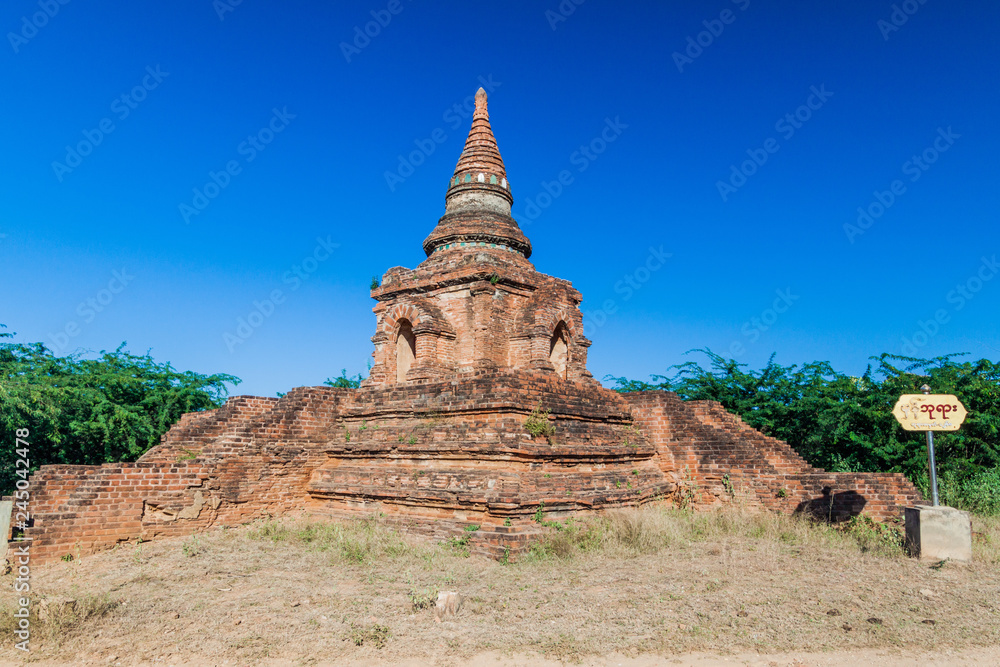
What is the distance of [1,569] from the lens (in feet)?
27.7

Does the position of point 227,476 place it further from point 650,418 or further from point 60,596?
point 650,418

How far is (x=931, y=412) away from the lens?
8.66m

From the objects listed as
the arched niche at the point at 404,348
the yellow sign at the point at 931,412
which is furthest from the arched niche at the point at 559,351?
the yellow sign at the point at 931,412

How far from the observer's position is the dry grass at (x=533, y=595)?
5668 millimetres

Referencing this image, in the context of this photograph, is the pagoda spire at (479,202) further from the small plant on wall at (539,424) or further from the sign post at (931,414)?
the sign post at (931,414)

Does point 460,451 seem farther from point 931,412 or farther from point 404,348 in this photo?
point 931,412

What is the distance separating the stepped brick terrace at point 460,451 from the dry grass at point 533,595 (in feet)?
1.84

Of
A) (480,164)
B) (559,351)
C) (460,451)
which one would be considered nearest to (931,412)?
(460,451)

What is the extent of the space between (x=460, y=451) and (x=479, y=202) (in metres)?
7.51

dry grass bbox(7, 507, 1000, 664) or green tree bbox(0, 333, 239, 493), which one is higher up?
green tree bbox(0, 333, 239, 493)

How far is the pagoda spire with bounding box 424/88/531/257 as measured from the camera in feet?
49.7

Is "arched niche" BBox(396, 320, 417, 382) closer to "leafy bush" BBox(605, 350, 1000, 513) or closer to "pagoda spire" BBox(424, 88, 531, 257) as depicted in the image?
"pagoda spire" BBox(424, 88, 531, 257)

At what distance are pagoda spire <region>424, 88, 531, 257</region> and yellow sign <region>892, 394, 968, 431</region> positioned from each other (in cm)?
893

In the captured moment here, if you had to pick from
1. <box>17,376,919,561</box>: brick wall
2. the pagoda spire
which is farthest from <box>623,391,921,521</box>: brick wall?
the pagoda spire
